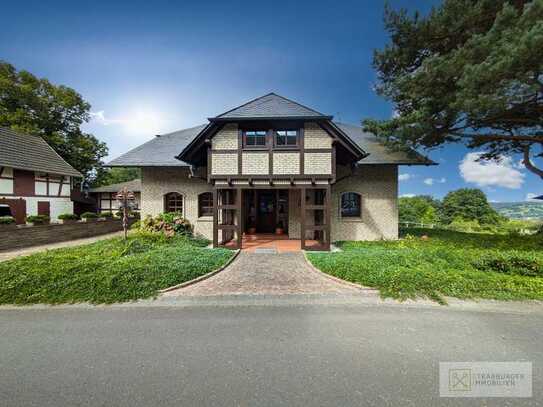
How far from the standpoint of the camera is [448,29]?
771cm

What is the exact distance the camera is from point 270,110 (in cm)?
837

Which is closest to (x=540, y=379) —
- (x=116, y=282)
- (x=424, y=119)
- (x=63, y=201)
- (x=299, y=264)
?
(x=299, y=264)

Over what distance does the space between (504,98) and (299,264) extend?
8.04 m

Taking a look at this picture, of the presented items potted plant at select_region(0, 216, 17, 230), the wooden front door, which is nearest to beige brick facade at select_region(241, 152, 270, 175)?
potted plant at select_region(0, 216, 17, 230)

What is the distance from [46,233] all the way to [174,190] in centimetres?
637

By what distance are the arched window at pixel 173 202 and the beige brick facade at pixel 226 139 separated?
4224 mm

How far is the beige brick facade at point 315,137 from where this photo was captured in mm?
8328

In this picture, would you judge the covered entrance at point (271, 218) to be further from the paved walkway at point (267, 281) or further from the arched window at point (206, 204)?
the paved walkway at point (267, 281)

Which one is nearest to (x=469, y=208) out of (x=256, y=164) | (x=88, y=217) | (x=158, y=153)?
(x=256, y=164)

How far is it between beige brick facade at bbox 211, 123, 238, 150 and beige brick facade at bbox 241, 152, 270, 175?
73 centimetres

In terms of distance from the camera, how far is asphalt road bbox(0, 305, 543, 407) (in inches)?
88.2

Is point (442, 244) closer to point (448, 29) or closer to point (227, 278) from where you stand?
point (448, 29)

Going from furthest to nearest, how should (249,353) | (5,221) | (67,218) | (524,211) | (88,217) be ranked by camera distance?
(524,211), (88,217), (67,218), (5,221), (249,353)

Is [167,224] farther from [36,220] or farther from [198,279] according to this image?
[36,220]
